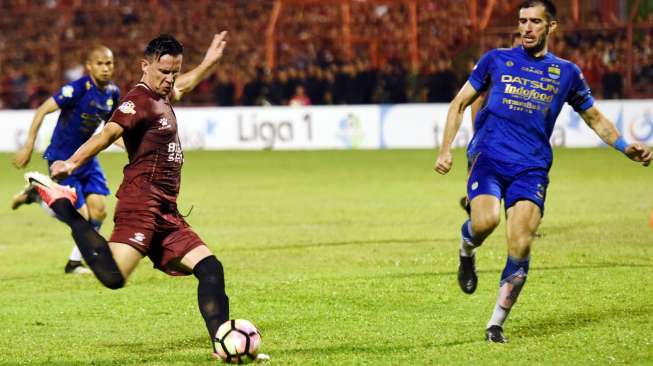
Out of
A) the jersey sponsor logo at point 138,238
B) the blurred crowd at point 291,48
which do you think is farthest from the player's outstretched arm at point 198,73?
the blurred crowd at point 291,48

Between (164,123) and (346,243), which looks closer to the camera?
(164,123)

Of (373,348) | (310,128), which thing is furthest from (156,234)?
(310,128)

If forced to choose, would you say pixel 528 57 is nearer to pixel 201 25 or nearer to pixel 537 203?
pixel 537 203

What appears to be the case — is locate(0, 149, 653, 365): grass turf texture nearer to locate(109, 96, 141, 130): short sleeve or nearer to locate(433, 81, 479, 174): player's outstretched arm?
locate(433, 81, 479, 174): player's outstretched arm

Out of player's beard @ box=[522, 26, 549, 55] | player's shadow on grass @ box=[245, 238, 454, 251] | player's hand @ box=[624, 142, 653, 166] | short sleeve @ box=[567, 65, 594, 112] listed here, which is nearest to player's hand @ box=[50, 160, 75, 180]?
player's beard @ box=[522, 26, 549, 55]

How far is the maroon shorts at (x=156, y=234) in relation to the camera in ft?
22.5

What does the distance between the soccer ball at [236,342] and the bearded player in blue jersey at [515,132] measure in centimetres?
167

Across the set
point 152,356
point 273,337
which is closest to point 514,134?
point 273,337

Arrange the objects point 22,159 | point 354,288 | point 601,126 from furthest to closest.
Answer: point 22,159 < point 354,288 < point 601,126

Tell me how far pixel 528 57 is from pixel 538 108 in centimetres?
37

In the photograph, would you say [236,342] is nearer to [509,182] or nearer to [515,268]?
[515,268]

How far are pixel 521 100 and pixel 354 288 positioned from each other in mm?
3008

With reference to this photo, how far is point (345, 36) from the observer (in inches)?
1296

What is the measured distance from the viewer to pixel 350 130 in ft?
96.3
